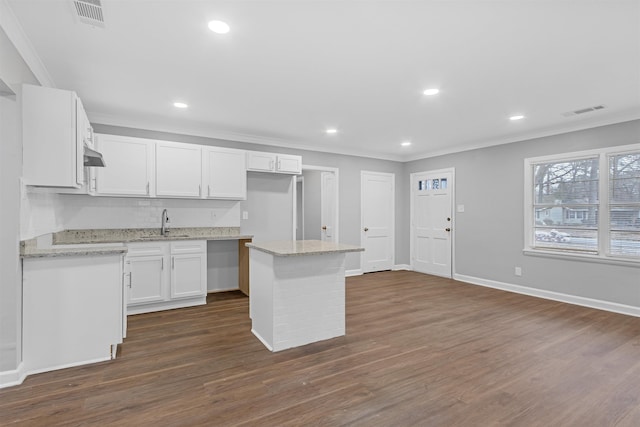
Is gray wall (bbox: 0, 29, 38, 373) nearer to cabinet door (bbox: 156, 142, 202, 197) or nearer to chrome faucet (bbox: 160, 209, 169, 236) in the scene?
cabinet door (bbox: 156, 142, 202, 197)

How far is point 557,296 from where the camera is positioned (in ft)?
15.3

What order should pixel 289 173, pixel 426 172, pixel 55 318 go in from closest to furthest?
pixel 55 318, pixel 289 173, pixel 426 172

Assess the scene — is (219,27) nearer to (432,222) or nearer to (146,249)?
(146,249)

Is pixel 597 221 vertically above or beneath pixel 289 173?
beneath

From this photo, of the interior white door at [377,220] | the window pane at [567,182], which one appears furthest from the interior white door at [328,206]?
the window pane at [567,182]

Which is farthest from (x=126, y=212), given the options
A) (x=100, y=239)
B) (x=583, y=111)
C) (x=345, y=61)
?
(x=583, y=111)

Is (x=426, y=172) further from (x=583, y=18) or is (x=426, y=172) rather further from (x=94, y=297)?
(x=94, y=297)

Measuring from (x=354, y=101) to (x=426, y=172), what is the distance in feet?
11.6

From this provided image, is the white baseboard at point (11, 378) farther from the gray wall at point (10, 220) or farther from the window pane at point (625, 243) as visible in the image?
the window pane at point (625, 243)

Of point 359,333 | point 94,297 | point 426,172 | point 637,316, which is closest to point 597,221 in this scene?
point 637,316

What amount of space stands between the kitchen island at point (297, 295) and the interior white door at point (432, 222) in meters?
3.80

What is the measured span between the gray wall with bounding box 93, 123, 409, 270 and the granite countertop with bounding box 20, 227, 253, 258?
4.63 feet

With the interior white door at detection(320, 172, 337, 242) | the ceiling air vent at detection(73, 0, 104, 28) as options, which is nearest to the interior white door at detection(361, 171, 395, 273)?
the interior white door at detection(320, 172, 337, 242)

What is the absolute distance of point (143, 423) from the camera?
1890mm
